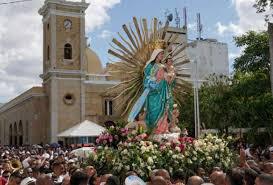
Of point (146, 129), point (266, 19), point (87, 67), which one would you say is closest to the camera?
point (146, 129)

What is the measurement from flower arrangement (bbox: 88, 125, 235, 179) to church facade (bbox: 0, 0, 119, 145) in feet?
103

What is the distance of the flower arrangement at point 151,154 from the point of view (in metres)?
9.49

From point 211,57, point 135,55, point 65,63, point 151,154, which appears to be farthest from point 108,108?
point 151,154

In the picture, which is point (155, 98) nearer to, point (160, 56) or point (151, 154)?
point (160, 56)

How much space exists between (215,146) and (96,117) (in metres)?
34.2

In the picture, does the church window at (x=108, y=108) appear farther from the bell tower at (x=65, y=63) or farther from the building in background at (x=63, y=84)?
the bell tower at (x=65, y=63)

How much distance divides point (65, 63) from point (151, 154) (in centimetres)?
3364

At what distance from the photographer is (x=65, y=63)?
42.3 m

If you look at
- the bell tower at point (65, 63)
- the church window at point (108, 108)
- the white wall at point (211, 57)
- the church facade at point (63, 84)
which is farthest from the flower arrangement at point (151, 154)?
the white wall at point (211, 57)

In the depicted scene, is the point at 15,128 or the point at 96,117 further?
the point at 15,128

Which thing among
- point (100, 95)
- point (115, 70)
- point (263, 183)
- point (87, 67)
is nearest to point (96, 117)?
point (100, 95)

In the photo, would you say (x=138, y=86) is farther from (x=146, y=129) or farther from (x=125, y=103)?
(x=146, y=129)

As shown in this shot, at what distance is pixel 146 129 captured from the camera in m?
11.7

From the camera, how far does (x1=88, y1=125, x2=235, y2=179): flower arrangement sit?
949cm
